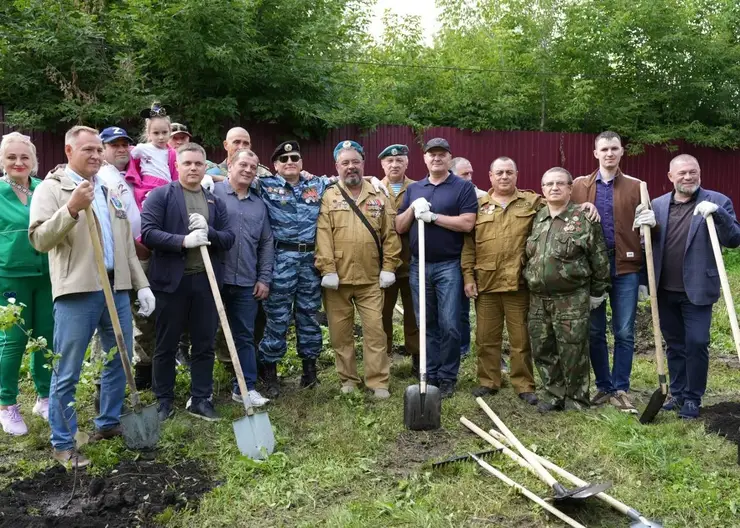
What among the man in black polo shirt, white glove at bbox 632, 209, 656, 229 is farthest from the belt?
white glove at bbox 632, 209, 656, 229

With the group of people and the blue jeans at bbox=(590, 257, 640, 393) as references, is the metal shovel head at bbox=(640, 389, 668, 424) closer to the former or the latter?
the group of people

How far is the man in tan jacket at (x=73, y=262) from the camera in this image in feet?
13.0

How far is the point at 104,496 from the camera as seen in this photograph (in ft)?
12.0

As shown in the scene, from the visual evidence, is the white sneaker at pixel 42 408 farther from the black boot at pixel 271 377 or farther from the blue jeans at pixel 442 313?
the blue jeans at pixel 442 313

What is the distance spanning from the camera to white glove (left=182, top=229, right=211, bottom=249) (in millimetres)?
4594

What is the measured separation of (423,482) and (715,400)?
3.05 metres

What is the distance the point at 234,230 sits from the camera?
17.1 ft

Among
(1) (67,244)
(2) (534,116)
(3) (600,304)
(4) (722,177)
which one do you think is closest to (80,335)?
(1) (67,244)

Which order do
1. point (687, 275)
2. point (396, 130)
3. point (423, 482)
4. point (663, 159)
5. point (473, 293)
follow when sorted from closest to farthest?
point (423, 482) → point (687, 275) → point (473, 293) → point (396, 130) → point (663, 159)

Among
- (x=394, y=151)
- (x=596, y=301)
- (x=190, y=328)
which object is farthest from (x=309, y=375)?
(x=596, y=301)

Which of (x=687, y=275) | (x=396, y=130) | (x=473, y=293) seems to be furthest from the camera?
(x=396, y=130)

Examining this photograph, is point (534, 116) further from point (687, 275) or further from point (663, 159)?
point (687, 275)

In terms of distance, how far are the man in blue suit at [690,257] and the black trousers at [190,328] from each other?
327 centimetres

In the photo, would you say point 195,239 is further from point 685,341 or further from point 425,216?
point 685,341
